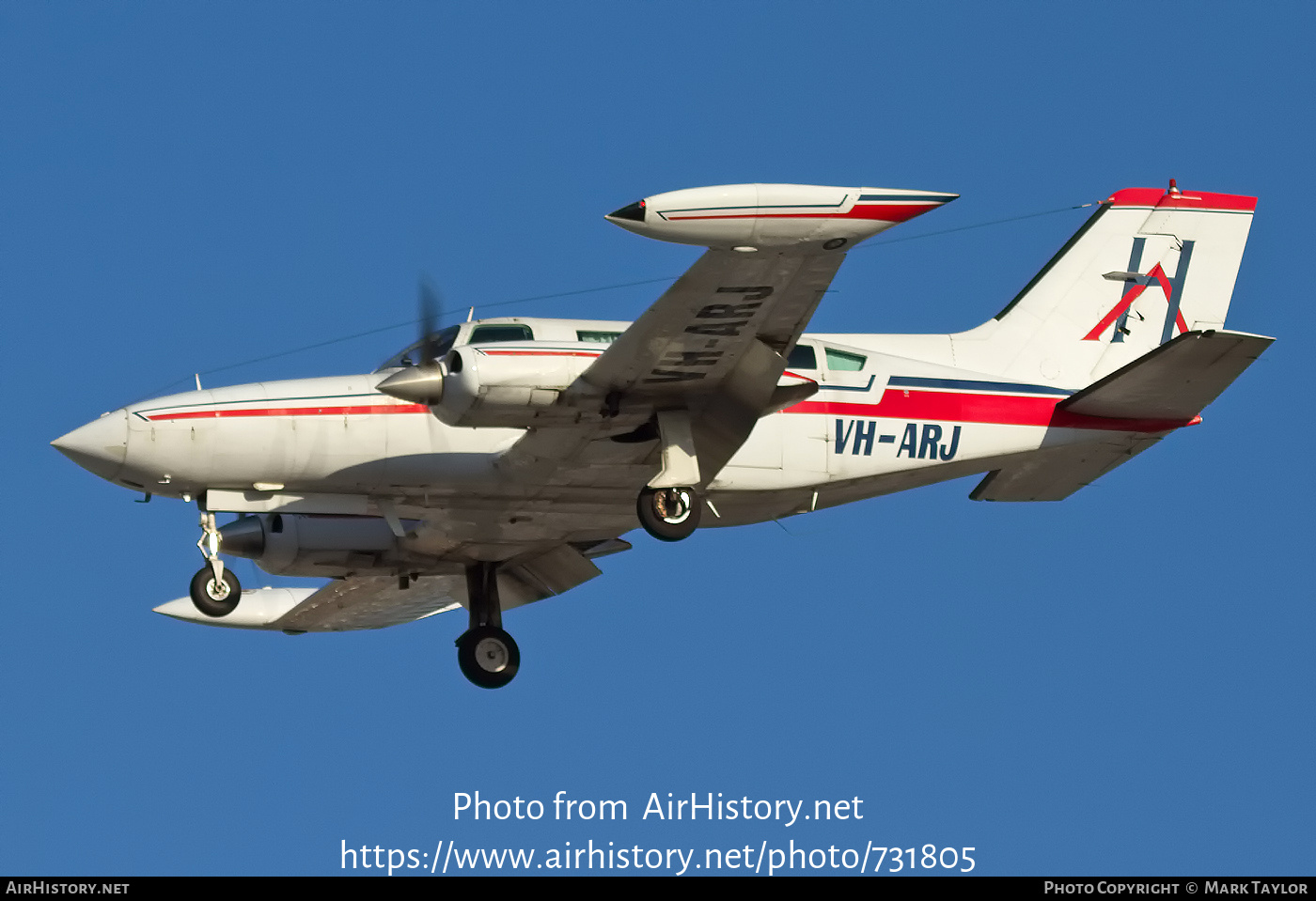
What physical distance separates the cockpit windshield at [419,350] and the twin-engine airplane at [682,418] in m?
0.04

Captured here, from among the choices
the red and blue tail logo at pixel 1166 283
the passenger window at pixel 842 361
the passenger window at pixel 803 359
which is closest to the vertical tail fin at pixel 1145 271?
the red and blue tail logo at pixel 1166 283

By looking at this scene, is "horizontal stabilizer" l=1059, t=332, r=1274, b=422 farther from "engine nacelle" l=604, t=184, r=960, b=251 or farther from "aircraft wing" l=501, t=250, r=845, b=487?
"engine nacelle" l=604, t=184, r=960, b=251

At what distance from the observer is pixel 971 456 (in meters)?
25.0

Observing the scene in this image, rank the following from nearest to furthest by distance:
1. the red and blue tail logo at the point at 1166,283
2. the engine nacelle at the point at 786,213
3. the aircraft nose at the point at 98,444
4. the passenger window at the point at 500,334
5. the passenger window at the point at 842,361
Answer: the engine nacelle at the point at 786,213
the passenger window at the point at 500,334
the aircraft nose at the point at 98,444
the passenger window at the point at 842,361
the red and blue tail logo at the point at 1166,283

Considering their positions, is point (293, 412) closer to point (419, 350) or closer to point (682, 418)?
point (419, 350)

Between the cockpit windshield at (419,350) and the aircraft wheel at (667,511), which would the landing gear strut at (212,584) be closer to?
the cockpit windshield at (419,350)

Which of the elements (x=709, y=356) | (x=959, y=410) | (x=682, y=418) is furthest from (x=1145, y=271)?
(x=709, y=356)

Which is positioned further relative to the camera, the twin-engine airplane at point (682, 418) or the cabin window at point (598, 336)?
the cabin window at point (598, 336)

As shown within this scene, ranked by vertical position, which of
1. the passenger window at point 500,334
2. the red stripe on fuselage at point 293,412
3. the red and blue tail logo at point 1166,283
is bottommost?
the red stripe on fuselage at point 293,412

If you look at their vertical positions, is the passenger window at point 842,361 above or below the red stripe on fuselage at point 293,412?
above

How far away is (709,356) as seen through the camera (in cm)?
2155

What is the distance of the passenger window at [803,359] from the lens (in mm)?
23938
